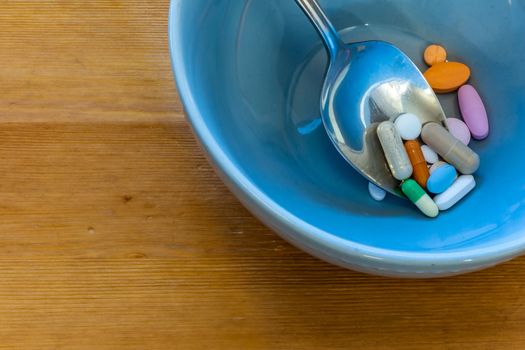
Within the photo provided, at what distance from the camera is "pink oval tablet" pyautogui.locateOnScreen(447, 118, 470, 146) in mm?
638

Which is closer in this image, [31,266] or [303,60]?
[31,266]

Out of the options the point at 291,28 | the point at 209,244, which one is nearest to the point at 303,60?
the point at 291,28

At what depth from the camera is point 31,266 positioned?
1.83ft

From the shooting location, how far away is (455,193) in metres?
0.58

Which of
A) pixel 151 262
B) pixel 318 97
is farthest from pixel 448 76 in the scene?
pixel 151 262

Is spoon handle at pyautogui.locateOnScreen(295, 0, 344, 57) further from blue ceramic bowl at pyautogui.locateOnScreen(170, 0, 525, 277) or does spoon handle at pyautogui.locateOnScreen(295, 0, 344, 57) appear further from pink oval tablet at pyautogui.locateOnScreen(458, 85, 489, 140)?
pink oval tablet at pyautogui.locateOnScreen(458, 85, 489, 140)

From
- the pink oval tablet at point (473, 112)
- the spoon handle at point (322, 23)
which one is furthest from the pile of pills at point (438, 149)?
the spoon handle at point (322, 23)

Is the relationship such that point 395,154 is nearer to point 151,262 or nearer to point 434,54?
point 434,54

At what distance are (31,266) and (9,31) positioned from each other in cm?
28

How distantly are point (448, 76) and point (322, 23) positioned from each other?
0.17m

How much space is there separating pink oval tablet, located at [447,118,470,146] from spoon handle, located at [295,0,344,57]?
0.16m

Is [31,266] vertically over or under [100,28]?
under

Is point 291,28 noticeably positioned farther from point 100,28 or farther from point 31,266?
point 31,266

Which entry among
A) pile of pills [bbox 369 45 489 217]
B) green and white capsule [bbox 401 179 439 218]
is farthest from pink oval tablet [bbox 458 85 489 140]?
green and white capsule [bbox 401 179 439 218]
